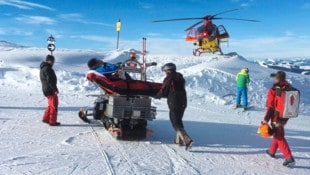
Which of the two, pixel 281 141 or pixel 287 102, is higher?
pixel 287 102

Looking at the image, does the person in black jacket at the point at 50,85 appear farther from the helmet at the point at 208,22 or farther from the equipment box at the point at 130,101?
the helmet at the point at 208,22

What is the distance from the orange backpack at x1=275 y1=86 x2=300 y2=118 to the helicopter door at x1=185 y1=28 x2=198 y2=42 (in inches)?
874

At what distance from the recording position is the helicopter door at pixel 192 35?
29889 millimetres

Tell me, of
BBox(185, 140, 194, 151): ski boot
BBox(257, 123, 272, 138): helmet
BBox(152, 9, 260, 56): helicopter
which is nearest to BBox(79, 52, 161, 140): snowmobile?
BBox(185, 140, 194, 151): ski boot

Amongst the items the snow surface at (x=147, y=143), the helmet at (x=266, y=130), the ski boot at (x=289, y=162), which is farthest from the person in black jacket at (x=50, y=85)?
the ski boot at (x=289, y=162)

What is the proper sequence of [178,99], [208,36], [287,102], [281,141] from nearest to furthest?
[287,102] → [281,141] → [178,99] → [208,36]

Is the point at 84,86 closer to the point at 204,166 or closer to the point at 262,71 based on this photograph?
the point at 262,71

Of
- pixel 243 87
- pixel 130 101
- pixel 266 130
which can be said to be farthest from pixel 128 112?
pixel 243 87

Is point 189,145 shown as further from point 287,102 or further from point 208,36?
point 208,36

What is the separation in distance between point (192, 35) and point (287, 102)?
75.0 ft

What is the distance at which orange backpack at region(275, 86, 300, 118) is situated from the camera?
7.71 meters

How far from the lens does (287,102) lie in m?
7.71

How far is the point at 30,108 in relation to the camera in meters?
13.8

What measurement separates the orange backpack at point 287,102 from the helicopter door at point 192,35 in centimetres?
2219
